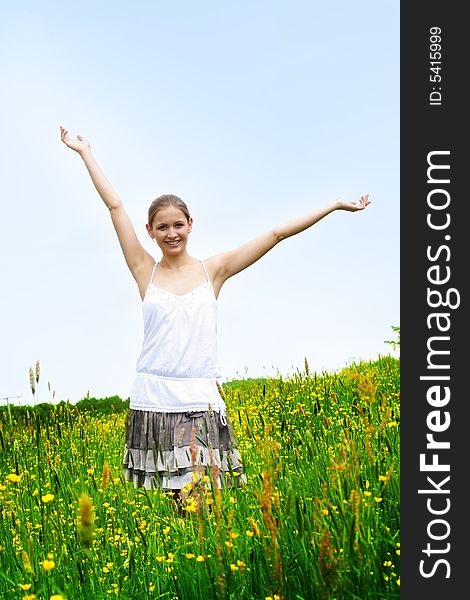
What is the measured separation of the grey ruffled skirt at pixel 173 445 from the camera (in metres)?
4.56

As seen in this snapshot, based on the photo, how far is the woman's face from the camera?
4.88 metres

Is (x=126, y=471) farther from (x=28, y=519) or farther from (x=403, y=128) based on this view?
(x=403, y=128)

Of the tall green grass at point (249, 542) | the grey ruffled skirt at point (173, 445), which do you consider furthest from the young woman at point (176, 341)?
the tall green grass at point (249, 542)

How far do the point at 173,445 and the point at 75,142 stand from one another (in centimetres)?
249

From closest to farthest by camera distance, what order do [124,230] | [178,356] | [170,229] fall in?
[178,356] < [170,229] < [124,230]

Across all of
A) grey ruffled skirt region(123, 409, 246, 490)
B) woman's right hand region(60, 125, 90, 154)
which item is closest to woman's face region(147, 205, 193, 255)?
woman's right hand region(60, 125, 90, 154)

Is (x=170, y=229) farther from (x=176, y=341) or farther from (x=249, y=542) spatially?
(x=249, y=542)

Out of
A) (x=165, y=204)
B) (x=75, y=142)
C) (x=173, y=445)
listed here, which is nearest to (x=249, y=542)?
(x=173, y=445)

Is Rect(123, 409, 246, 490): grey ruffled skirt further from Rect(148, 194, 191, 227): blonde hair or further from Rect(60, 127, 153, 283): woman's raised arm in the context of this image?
Rect(148, 194, 191, 227): blonde hair

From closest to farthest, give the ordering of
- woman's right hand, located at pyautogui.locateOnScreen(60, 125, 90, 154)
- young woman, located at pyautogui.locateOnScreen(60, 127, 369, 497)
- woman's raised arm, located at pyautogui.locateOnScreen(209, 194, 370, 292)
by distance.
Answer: young woman, located at pyautogui.locateOnScreen(60, 127, 369, 497) < woman's raised arm, located at pyautogui.locateOnScreen(209, 194, 370, 292) < woman's right hand, located at pyautogui.locateOnScreen(60, 125, 90, 154)

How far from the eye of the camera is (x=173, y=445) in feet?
15.2

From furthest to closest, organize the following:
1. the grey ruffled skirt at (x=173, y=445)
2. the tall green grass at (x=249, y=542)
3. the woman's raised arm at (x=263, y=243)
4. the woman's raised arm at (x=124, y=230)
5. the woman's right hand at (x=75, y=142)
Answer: the woman's right hand at (x=75, y=142), the woman's raised arm at (x=124, y=230), the woman's raised arm at (x=263, y=243), the grey ruffled skirt at (x=173, y=445), the tall green grass at (x=249, y=542)

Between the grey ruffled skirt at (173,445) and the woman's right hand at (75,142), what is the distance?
2069 mm

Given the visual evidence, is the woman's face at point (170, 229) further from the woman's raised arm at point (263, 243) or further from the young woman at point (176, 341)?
the woman's raised arm at point (263, 243)
